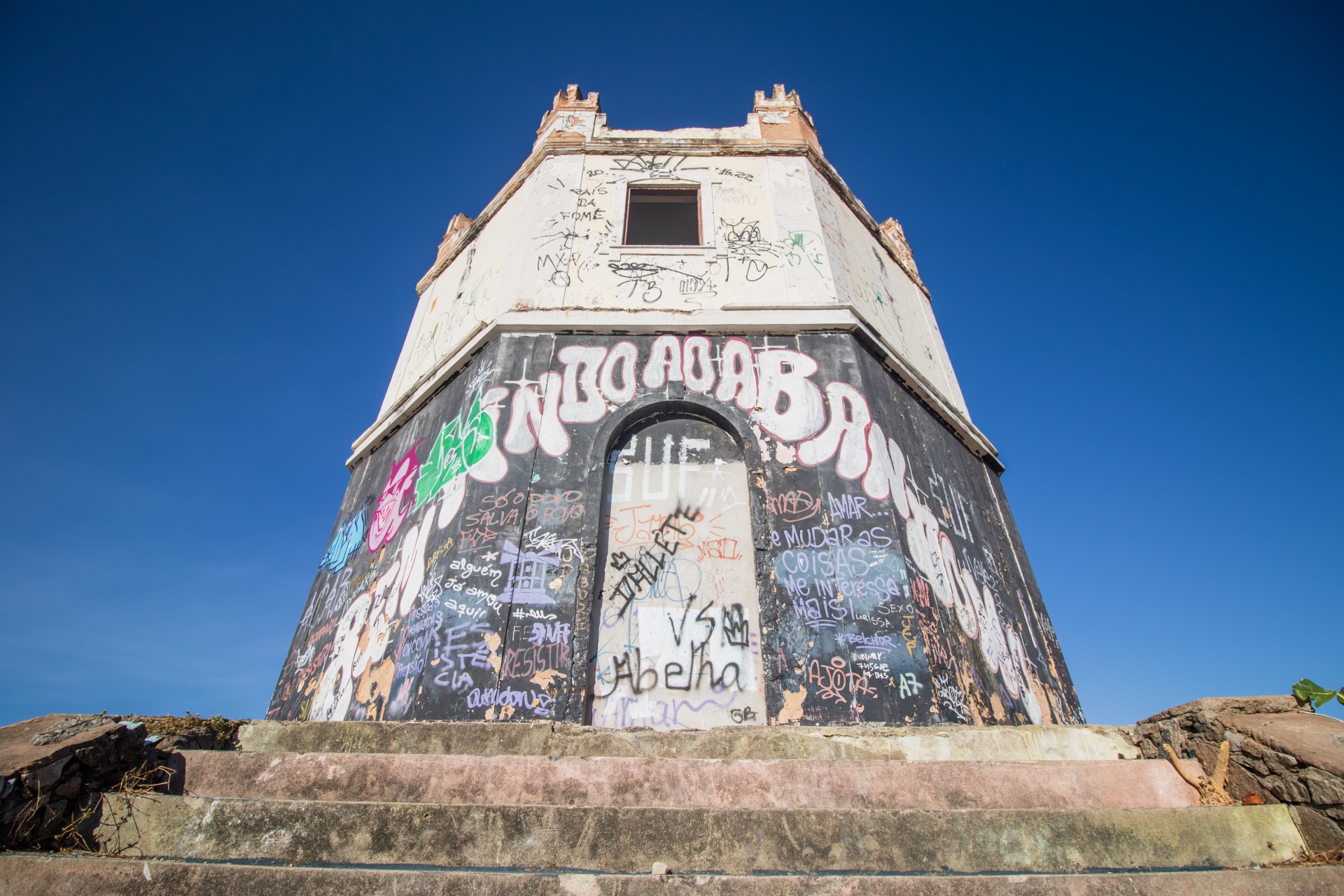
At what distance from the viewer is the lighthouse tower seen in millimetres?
6547

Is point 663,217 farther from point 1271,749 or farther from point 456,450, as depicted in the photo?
point 1271,749

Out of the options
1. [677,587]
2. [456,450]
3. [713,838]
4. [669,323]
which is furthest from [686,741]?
[669,323]

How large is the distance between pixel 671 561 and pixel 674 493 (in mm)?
836

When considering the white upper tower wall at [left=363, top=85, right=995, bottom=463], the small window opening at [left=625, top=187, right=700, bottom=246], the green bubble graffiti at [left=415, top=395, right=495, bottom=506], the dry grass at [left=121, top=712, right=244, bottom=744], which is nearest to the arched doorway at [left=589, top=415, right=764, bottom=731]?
the green bubble graffiti at [left=415, top=395, right=495, bottom=506]

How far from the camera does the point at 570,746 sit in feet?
15.5

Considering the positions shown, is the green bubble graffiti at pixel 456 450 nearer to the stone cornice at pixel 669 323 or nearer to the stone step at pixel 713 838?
the stone cornice at pixel 669 323

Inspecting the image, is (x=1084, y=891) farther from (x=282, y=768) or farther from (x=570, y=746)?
(x=282, y=768)

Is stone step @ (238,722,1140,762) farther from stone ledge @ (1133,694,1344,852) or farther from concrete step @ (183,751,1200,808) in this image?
concrete step @ (183,751,1200,808)

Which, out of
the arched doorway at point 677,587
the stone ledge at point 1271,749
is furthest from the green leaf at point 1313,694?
the arched doorway at point 677,587

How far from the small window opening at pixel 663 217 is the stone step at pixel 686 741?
7.09m

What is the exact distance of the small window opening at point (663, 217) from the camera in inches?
424

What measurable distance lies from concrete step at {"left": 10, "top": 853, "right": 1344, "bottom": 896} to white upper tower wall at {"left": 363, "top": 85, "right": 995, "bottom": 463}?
6.64 m

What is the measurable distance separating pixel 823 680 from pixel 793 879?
3.39 metres

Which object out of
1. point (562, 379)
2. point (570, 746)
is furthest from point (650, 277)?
point (570, 746)
